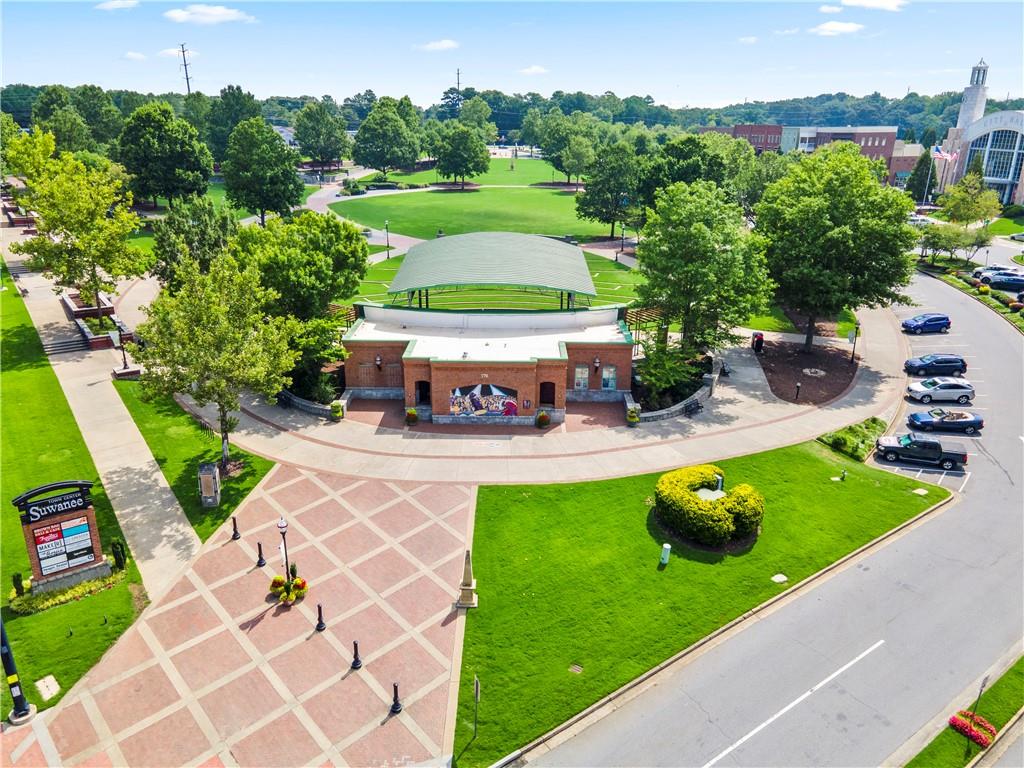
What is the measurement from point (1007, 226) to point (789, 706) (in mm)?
102117

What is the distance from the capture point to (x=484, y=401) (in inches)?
1441

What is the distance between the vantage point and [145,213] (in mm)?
88625

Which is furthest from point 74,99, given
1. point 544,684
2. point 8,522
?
point 544,684

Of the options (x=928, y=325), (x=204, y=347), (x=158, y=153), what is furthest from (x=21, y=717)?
(x=158, y=153)

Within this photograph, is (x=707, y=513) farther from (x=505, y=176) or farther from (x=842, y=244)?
(x=505, y=176)

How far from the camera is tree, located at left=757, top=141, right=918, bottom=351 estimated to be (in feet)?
142

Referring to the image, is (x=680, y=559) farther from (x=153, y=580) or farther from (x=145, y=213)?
(x=145, y=213)

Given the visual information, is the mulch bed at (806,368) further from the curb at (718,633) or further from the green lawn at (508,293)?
the curb at (718,633)

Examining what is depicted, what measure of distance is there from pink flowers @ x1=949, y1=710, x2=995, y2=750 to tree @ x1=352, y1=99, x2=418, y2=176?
133 m

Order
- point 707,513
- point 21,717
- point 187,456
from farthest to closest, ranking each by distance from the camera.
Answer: point 187,456
point 707,513
point 21,717

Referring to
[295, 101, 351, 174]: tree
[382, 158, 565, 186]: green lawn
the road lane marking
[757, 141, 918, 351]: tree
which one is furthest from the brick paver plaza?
[295, 101, 351, 174]: tree

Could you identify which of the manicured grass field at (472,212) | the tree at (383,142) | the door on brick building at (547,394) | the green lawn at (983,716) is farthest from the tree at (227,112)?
the green lawn at (983,716)

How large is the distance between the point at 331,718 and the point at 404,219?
82.7 meters

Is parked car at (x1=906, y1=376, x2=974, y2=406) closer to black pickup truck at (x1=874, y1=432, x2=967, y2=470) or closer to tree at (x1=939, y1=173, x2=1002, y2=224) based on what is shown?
black pickup truck at (x1=874, y1=432, x2=967, y2=470)
